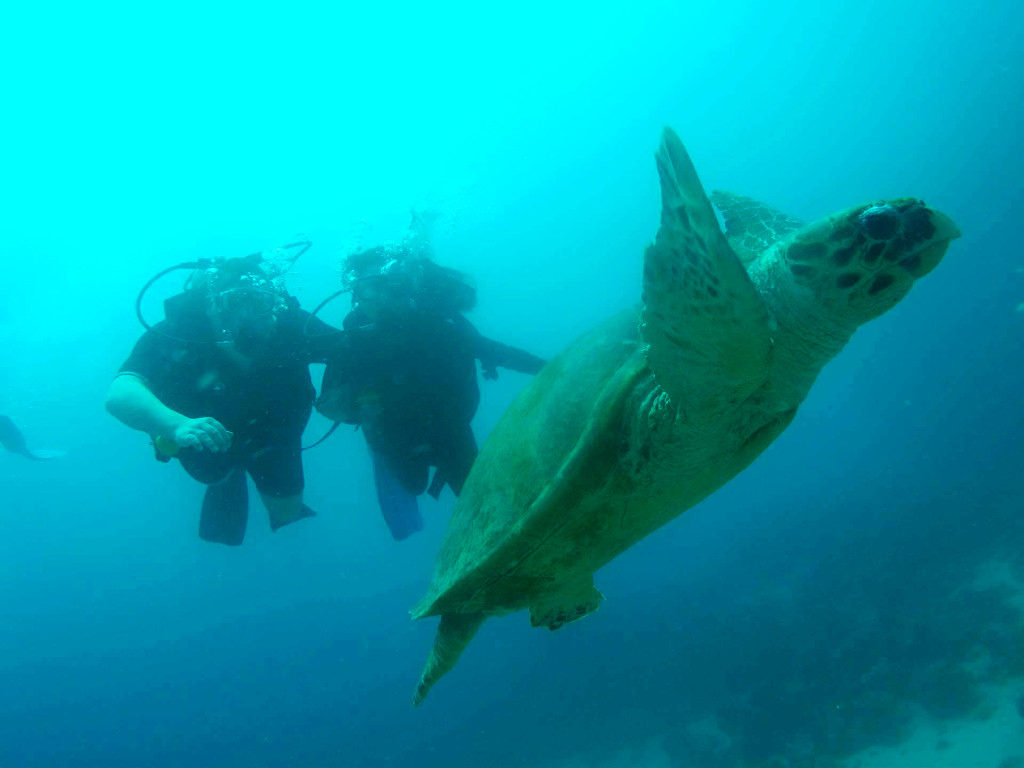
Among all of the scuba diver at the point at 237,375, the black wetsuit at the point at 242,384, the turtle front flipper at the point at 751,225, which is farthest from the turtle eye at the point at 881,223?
the black wetsuit at the point at 242,384

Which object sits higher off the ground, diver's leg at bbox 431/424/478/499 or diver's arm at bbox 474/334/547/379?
diver's arm at bbox 474/334/547/379

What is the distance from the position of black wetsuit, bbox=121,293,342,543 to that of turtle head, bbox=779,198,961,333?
4.04 metres

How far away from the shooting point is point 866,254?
1.60 meters

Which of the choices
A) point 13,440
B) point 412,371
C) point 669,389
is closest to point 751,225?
point 669,389

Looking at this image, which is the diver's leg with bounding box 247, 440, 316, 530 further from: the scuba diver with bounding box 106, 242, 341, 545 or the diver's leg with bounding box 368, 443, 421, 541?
the diver's leg with bounding box 368, 443, 421, 541

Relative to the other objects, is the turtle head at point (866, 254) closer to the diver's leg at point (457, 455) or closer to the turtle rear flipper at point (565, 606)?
the turtle rear flipper at point (565, 606)

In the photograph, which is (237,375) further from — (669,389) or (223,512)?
(669,389)

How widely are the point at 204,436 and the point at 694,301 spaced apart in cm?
258

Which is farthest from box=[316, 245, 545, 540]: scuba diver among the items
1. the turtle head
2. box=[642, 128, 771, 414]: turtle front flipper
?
the turtle head

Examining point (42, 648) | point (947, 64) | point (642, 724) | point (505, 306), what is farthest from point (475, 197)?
point (642, 724)

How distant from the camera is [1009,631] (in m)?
9.66

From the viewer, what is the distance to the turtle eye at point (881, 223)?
1546 mm

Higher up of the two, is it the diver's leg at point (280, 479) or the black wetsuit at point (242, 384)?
the black wetsuit at point (242, 384)

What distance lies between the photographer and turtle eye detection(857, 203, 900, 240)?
1546mm
